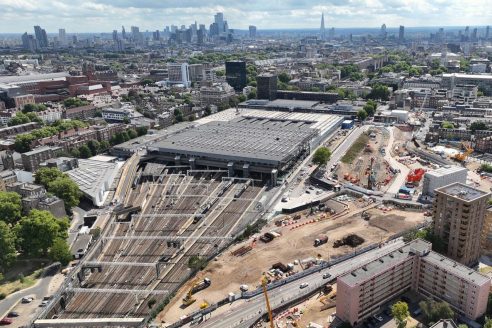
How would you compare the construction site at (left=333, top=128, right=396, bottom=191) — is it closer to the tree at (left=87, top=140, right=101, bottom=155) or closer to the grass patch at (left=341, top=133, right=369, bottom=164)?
the grass patch at (left=341, top=133, right=369, bottom=164)

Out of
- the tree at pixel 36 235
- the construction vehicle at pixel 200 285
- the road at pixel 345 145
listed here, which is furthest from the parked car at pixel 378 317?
the road at pixel 345 145

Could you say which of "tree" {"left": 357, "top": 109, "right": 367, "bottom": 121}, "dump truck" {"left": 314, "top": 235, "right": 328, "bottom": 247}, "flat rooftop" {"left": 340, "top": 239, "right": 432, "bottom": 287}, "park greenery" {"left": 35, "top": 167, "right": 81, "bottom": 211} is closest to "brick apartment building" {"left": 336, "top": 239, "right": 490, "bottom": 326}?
"flat rooftop" {"left": 340, "top": 239, "right": 432, "bottom": 287}

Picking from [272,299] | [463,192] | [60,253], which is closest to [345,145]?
[463,192]

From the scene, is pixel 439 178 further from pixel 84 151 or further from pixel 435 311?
pixel 84 151

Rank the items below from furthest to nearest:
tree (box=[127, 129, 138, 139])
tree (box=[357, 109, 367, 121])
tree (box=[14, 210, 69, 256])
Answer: tree (box=[357, 109, 367, 121]), tree (box=[127, 129, 138, 139]), tree (box=[14, 210, 69, 256])

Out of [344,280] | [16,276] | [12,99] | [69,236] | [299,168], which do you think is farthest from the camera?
[12,99]

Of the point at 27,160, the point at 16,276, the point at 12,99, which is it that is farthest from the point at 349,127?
the point at 12,99

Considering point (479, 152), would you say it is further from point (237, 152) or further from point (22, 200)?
point (22, 200)
